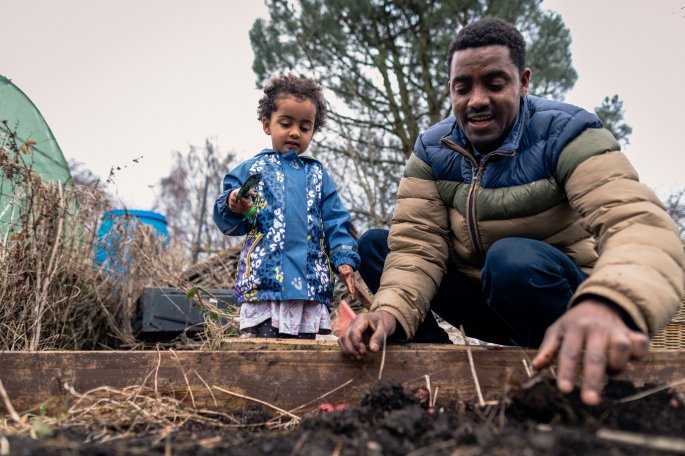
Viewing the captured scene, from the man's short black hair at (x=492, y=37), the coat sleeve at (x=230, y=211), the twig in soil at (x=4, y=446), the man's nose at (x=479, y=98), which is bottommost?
the twig in soil at (x=4, y=446)

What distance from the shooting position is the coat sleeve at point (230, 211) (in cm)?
283

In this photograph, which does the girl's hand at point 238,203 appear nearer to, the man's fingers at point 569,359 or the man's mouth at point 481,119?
the man's mouth at point 481,119

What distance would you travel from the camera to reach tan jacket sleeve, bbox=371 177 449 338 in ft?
6.59

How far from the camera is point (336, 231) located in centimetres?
297

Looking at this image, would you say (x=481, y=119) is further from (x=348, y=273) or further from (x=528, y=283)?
(x=348, y=273)

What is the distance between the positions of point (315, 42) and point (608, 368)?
9.43 m

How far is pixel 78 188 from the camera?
3727 millimetres

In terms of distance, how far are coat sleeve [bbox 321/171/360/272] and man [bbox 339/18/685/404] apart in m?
0.23

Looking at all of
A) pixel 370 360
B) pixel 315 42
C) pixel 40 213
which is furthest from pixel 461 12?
pixel 370 360

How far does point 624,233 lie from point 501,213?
656mm

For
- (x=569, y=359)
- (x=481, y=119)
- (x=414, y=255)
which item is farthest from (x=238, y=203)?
(x=569, y=359)

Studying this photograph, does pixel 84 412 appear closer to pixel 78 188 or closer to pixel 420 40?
pixel 78 188

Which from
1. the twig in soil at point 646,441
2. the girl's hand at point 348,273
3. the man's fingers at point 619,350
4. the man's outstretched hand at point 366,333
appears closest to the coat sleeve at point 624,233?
the man's fingers at point 619,350

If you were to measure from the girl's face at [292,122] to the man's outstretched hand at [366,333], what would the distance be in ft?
4.84
